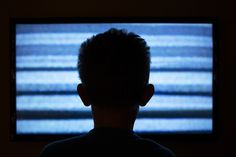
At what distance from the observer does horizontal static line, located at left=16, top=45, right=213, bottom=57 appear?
7.25ft

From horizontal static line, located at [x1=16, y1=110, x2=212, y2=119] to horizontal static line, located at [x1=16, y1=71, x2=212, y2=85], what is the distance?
0.53ft

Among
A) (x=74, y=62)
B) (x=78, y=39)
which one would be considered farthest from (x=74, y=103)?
(x=78, y=39)

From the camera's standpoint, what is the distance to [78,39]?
2211mm

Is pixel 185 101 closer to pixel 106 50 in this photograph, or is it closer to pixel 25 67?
pixel 25 67

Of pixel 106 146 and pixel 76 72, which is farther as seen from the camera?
pixel 76 72

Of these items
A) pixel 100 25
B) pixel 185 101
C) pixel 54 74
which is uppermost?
pixel 100 25

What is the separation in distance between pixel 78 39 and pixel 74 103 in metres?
0.35

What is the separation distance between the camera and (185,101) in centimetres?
223

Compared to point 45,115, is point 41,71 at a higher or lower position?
higher
